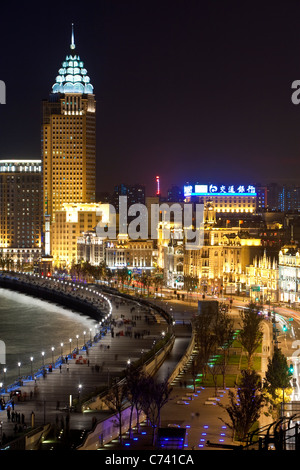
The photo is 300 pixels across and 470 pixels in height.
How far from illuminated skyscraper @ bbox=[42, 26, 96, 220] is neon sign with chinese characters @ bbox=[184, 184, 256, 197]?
2058 centimetres

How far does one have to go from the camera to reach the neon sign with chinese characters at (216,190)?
4560 inches

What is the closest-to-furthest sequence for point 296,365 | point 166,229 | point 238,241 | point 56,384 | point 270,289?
point 56,384 < point 296,365 < point 270,289 < point 238,241 < point 166,229

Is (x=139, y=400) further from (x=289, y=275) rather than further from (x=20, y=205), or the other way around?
(x=20, y=205)

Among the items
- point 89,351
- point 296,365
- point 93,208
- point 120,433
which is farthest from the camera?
point 93,208

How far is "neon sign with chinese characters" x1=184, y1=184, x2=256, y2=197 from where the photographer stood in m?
116

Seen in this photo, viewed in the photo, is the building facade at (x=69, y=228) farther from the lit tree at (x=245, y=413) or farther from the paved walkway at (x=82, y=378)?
the lit tree at (x=245, y=413)

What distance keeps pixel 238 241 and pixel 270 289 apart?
16493mm

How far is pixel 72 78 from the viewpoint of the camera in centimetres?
13212

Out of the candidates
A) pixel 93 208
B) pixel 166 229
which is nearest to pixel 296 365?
pixel 166 229

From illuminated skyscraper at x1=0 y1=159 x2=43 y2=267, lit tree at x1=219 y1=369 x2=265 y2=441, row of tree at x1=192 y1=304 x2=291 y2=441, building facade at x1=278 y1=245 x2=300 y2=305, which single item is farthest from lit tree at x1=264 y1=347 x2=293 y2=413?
illuminated skyscraper at x1=0 y1=159 x2=43 y2=267

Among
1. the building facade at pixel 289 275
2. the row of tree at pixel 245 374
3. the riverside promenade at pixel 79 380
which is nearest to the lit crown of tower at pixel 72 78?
the building facade at pixel 289 275

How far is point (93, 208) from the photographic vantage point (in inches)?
5084

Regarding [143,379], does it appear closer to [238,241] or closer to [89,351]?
[89,351]

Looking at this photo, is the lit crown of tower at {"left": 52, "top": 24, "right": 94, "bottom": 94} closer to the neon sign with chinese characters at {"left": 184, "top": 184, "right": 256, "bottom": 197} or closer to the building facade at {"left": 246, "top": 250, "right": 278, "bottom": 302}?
the neon sign with chinese characters at {"left": 184, "top": 184, "right": 256, "bottom": 197}
